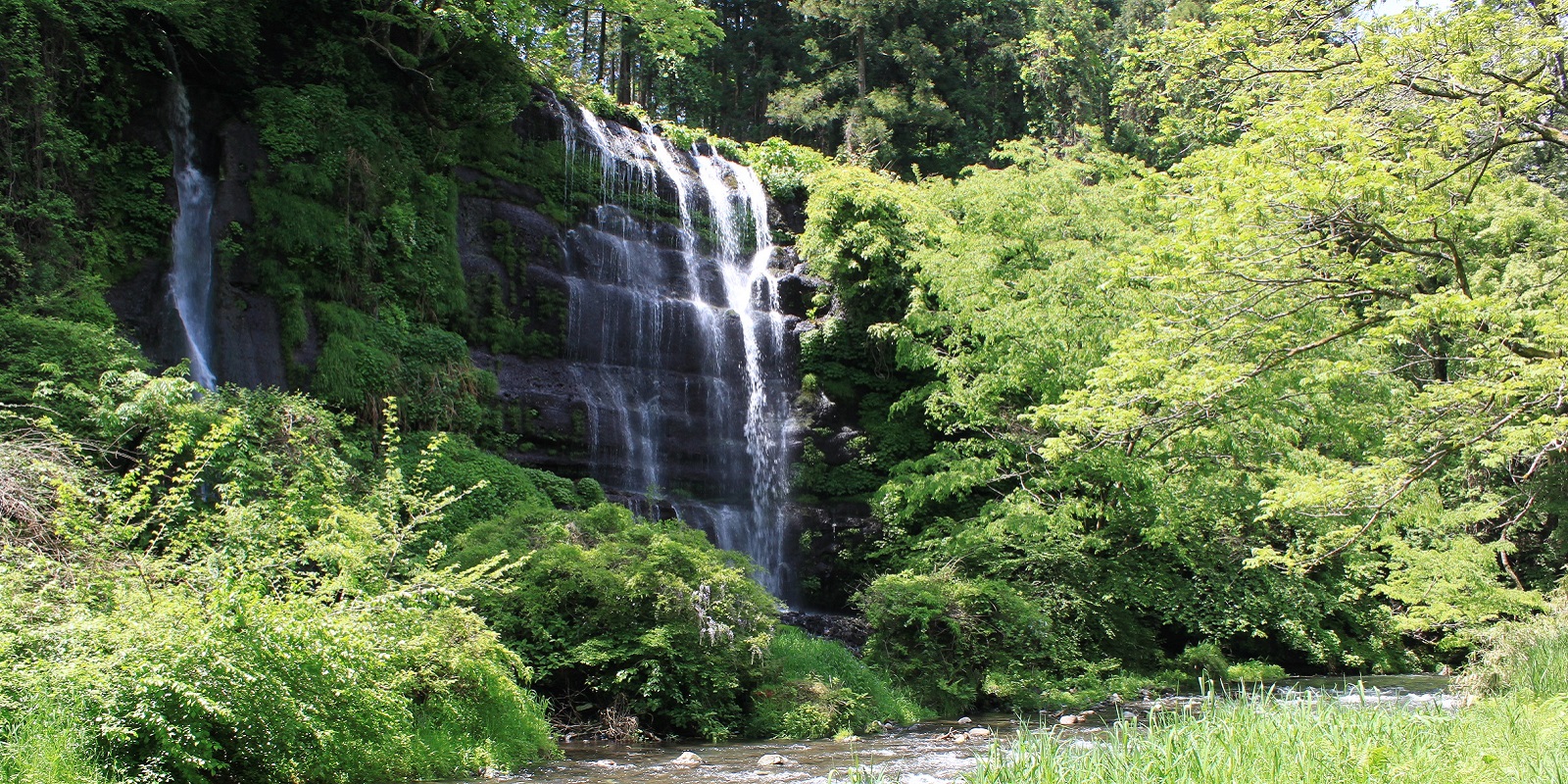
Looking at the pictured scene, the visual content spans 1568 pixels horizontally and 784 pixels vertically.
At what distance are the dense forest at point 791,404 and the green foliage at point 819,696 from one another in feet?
0.25

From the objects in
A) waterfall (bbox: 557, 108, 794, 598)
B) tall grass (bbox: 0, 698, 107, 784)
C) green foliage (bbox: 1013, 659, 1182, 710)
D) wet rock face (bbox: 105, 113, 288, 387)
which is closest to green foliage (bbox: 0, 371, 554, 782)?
tall grass (bbox: 0, 698, 107, 784)

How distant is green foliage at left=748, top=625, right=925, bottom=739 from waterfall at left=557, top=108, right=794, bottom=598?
17.4 feet

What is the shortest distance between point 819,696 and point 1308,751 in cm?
623

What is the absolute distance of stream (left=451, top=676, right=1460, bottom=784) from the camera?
7.19 meters

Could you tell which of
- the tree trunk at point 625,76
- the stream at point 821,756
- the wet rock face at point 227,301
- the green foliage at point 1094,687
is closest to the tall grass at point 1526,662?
the stream at point 821,756

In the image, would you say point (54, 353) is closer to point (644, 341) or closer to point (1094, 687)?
point (644, 341)

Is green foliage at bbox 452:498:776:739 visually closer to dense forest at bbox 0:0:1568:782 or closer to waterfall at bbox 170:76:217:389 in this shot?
dense forest at bbox 0:0:1568:782

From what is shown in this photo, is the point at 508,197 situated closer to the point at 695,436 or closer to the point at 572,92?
the point at 572,92

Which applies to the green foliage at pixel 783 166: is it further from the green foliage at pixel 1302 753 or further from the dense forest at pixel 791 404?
the green foliage at pixel 1302 753

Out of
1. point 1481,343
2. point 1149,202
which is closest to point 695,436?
point 1149,202

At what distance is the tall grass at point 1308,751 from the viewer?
14.1 ft

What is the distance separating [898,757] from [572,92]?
1673 centimetres

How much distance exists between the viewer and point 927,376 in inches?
794

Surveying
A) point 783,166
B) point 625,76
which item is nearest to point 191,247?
point 783,166
